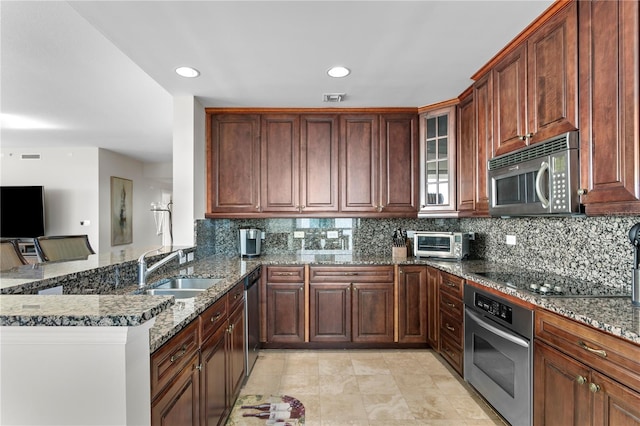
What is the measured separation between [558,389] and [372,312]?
1697 millimetres

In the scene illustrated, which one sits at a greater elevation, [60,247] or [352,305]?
[60,247]

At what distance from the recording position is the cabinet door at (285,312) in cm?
308

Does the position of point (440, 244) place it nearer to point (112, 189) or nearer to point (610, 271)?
point (610, 271)

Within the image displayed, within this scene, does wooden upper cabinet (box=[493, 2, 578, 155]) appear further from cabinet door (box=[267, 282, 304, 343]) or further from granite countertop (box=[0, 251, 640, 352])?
cabinet door (box=[267, 282, 304, 343])

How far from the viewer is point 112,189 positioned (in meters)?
6.75

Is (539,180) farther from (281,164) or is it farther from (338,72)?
(281,164)

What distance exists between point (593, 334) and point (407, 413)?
1264mm

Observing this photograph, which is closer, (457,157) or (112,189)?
(457,157)

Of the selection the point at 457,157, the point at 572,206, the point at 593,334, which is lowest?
the point at 593,334

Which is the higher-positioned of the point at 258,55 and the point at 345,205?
the point at 258,55

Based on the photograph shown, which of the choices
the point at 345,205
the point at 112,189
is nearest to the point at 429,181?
the point at 345,205

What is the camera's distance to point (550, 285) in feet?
6.20

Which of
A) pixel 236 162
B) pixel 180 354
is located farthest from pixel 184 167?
pixel 180 354

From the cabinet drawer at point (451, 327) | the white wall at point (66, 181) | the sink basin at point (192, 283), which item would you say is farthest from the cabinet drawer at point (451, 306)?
the white wall at point (66, 181)
